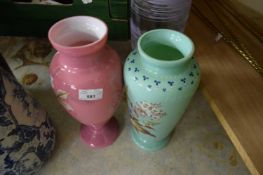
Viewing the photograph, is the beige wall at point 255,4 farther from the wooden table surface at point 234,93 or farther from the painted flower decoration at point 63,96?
the painted flower decoration at point 63,96

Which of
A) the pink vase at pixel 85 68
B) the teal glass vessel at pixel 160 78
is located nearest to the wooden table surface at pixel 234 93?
the teal glass vessel at pixel 160 78

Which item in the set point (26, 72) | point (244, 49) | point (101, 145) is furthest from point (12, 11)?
point (244, 49)

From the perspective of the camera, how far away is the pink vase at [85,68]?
1.97 feet

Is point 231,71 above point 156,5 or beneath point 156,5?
beneath

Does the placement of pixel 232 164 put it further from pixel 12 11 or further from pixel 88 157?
pixel 12 11

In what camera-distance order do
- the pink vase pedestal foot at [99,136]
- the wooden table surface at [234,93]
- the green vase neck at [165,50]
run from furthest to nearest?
the pink vase pedestal foot at [99,136] < the wooden table surface at [234,93] < the green vase neck at [165,50]

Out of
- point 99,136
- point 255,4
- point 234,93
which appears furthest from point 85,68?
point 255,4

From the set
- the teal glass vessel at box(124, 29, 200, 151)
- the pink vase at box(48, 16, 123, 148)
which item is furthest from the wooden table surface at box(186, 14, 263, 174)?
the pink vase at box(48, 16, 123, 148)

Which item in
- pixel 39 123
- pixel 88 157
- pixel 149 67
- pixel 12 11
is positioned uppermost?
pixel 149 67

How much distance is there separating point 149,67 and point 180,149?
356 mm

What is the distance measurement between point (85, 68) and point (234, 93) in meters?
0.42

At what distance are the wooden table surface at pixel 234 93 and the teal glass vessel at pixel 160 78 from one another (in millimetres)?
155

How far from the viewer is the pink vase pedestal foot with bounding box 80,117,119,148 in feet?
2.75

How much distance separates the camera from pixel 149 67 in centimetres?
59
